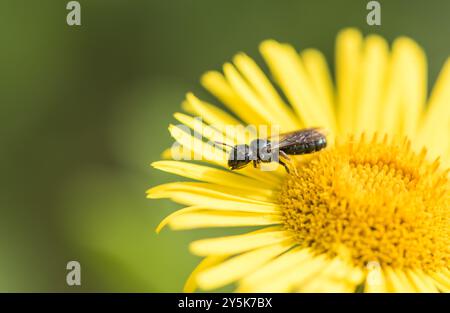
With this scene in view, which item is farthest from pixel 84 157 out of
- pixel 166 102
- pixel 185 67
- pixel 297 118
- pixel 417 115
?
pixel 417 115

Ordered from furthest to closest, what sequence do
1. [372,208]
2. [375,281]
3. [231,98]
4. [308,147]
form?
1. [231,98]
2. [308,147]
3. [372,208]
4. [375,281]

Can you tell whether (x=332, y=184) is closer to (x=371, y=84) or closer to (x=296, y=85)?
(x=296, y=85)

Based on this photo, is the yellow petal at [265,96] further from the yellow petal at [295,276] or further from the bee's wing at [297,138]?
the yellow petal at [295,276]

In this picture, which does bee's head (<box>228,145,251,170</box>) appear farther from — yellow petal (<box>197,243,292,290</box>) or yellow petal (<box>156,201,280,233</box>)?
yellow petal (<box>197,243,292,290</box>)

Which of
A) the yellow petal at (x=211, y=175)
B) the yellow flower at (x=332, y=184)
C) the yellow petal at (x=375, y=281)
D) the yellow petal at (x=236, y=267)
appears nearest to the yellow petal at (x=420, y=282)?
the yellow flower at (x=332, y=184)

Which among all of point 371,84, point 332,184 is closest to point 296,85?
point 371,84

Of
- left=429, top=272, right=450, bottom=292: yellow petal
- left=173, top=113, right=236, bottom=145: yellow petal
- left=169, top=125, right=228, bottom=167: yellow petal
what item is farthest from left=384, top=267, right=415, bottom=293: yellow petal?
left=173, top=113, right=236, bottom=145: yellow petal
